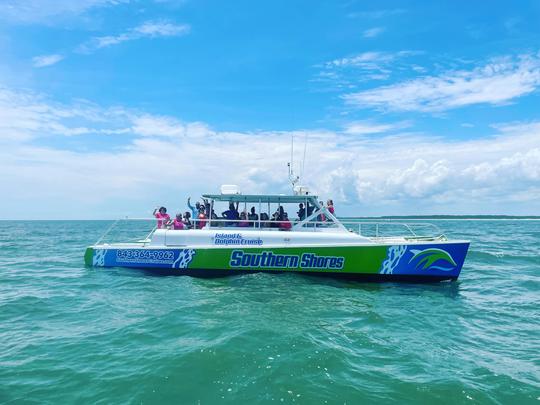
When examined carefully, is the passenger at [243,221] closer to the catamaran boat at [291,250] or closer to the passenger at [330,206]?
the catamaran boat at [291,250]

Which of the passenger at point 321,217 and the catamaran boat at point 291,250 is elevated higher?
the passenger at point 321,217

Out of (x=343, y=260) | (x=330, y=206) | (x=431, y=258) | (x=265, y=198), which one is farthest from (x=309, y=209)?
(x=431, y=258)

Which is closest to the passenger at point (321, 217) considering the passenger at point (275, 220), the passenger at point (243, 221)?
the passenger at point (275, 220)

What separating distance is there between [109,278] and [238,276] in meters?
4.18

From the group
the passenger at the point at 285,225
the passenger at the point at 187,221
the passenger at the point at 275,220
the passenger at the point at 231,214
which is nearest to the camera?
the passenger at the point at 285,225

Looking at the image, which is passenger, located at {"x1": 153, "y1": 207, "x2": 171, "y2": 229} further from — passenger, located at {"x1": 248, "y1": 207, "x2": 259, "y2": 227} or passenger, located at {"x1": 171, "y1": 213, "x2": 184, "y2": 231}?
Answer: passenger, located at {"x1": 248, "y1": 207, "x2": 259, "y2": 227}

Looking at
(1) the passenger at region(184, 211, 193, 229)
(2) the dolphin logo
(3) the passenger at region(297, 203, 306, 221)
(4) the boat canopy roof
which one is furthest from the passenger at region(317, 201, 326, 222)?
(1) the passenger at region(184, 211, 193, 229)

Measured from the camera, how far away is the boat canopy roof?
40.9 ft

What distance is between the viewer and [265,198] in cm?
1266

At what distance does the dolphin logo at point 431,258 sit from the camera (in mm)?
11430

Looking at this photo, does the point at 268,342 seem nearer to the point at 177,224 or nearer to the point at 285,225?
the point at 285,225

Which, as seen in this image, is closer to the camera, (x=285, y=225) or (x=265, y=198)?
(x=285, y=225)

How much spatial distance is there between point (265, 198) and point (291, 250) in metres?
2.04

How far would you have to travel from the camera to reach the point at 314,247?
1166cm
